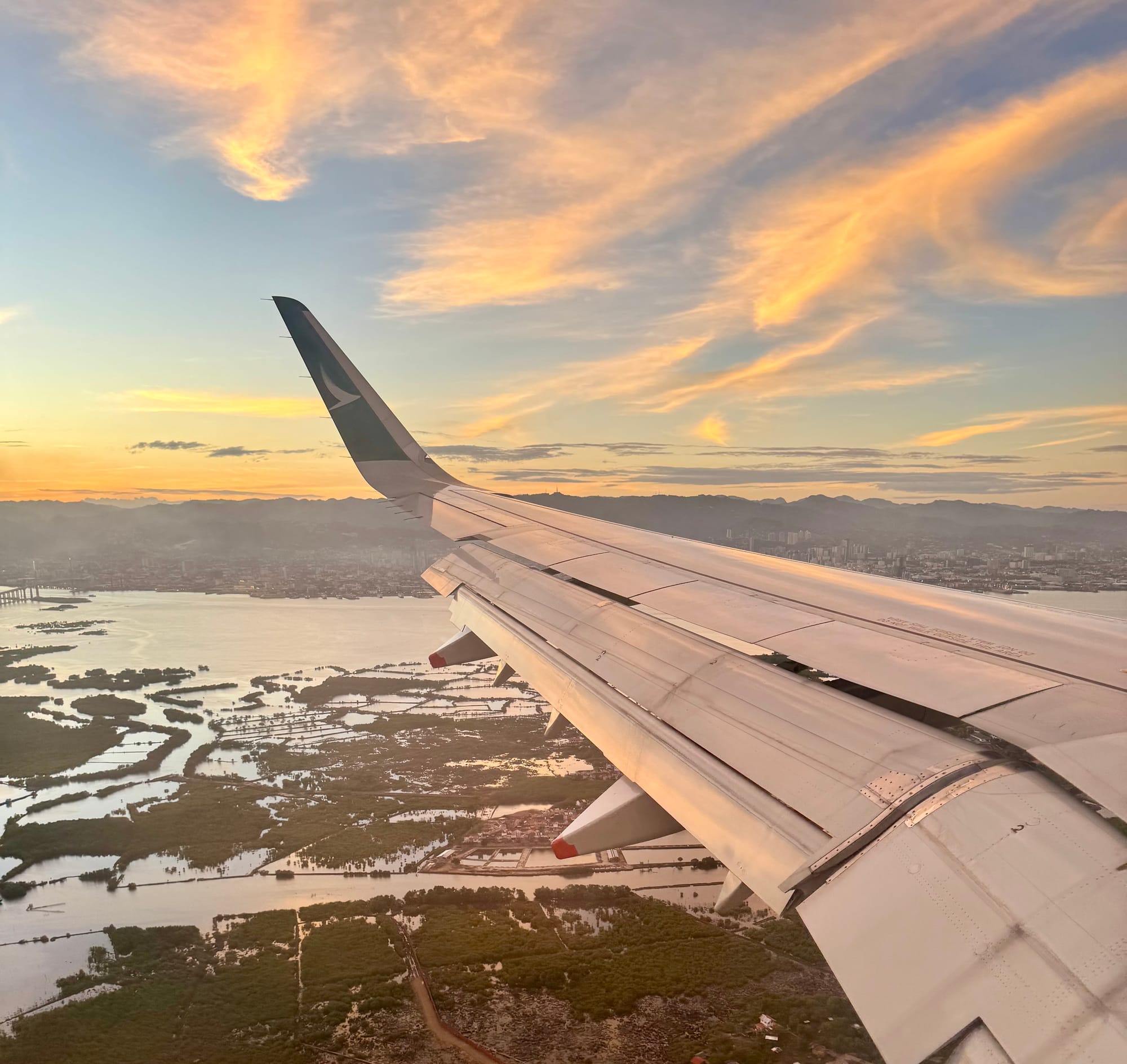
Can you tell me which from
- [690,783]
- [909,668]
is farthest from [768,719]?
[909,668]

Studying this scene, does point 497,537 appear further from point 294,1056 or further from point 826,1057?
point 294,1056

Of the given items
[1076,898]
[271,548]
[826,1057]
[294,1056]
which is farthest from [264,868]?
[271,548]

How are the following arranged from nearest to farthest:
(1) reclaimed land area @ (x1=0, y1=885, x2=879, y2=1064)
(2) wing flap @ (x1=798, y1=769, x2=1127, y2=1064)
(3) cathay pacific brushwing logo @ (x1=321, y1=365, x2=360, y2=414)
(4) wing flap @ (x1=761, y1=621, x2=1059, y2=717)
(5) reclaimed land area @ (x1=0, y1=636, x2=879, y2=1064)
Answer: (2) wing flap @ (x1=798, y1=769, x2=1127, y2=1064) → (4) wing flap @ (x1=761, y1=621, x2=1059, y2=717) → (3) cathay pacific brushwing logo @ (x1=321, y1=365, x2=360, y2=414) → (1) reclaimed land area @ (x1=0, y1=885, x2=879, y2=1064) → (5) reclaimed land area @ (x1=0, y1=636, x2=879, y2=1064)

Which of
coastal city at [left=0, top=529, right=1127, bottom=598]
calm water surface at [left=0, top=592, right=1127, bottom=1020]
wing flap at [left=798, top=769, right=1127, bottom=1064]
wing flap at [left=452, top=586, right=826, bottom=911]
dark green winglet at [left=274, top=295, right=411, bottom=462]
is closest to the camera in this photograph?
wing flap at [left=798, top=769, right=1127, bottom=1064]

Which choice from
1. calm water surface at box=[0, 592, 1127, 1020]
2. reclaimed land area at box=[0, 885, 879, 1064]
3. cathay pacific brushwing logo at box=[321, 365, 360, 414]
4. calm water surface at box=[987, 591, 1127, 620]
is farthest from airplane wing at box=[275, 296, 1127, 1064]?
calm water surface at box=[987, 591, 1127, 620]

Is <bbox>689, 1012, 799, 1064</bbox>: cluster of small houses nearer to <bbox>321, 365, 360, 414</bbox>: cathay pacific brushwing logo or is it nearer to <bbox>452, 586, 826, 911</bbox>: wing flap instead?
<bbox>452, 586, 826, 911</bbox>: wing flap

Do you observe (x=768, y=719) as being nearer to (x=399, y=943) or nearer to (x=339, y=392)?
(x=339, y=392)
